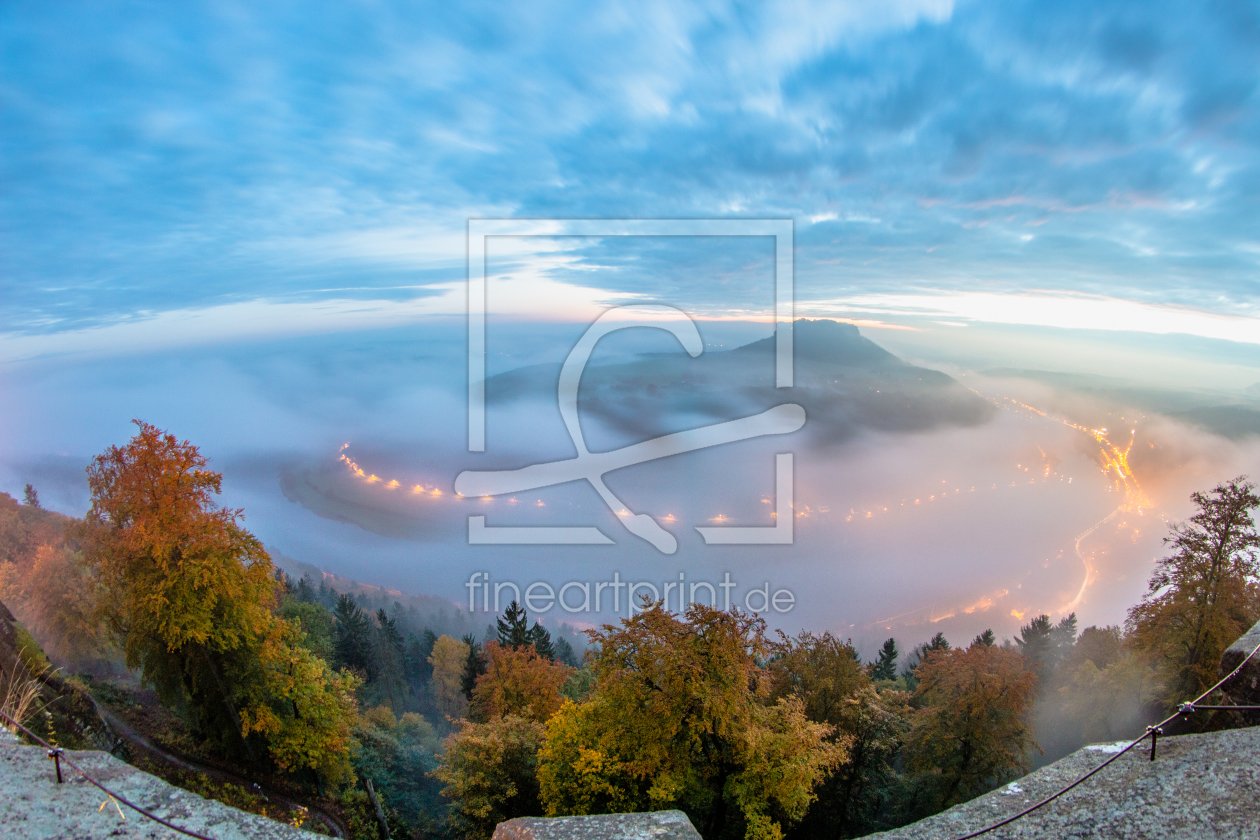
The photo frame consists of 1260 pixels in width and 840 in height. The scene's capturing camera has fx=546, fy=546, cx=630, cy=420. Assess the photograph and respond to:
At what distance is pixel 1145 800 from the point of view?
18.3 ft

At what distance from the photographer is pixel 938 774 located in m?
21.1

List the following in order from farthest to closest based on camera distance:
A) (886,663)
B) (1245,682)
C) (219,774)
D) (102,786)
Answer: (886,663) → (219,774) → (1245,682) → (102,786)

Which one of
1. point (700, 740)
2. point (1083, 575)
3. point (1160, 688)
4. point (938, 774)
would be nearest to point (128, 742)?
point (700, 740)

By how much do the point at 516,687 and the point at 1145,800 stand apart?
25703 millimetres

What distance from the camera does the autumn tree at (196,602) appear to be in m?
13.0

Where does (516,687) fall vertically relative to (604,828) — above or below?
below

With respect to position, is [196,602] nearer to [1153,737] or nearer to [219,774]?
[219,774]

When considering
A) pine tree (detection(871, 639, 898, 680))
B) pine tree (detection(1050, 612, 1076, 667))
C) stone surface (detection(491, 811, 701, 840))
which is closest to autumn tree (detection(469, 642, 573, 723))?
stone surface (detection(491, 811, 701, 840))

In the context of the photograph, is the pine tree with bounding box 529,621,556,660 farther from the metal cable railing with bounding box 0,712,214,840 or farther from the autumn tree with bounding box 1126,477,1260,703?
the metal cable railing with bounding box 0,712,214,840

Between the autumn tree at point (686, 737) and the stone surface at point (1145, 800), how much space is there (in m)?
7.08

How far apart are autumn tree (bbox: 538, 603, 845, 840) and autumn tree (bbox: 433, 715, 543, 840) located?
123 inches

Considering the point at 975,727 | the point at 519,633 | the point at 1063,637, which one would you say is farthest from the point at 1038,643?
the point at 519,633

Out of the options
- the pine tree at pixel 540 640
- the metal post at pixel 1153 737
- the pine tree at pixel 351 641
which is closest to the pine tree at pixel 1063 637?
the pine tree at pixel 540 640

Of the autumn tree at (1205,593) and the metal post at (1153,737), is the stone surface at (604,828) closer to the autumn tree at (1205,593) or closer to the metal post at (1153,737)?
the metal post at (1153,737)
